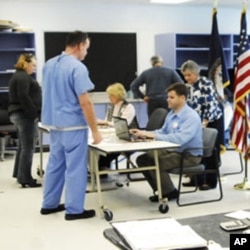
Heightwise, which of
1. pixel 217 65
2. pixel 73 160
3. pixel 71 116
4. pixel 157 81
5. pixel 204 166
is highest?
pixel 217 65

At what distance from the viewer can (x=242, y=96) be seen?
5.19 meters

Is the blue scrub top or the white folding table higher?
the blue scrub top

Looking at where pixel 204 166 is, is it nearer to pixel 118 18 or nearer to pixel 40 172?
pixel 40 172

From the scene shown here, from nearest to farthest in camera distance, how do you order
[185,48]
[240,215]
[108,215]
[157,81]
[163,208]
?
[240,215] < [108,215] < [163,208] < [157,81] < [185,48]

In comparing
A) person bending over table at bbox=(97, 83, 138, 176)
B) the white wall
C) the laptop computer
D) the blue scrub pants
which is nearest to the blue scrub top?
the blue scrub pants

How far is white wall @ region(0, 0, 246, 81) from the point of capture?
8031 mm

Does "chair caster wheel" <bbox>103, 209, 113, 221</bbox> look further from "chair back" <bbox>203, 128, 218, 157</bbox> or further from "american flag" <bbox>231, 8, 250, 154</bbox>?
"american flag" <bbox>231, 8, 250, 154</bbox>

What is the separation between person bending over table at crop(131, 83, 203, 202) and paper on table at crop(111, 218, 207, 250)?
103 inches

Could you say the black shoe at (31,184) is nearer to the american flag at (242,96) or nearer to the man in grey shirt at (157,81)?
the american flag at (242,96)

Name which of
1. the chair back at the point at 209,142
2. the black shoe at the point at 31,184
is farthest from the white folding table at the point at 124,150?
the black shoe at the point at 31,184

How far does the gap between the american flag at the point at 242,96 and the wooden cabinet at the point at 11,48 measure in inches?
148

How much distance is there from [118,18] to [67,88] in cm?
484

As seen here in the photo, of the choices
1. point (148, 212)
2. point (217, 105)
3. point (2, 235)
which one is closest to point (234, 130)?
point (217, 105)

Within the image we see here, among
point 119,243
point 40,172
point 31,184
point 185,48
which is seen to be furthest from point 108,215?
point 185,48
